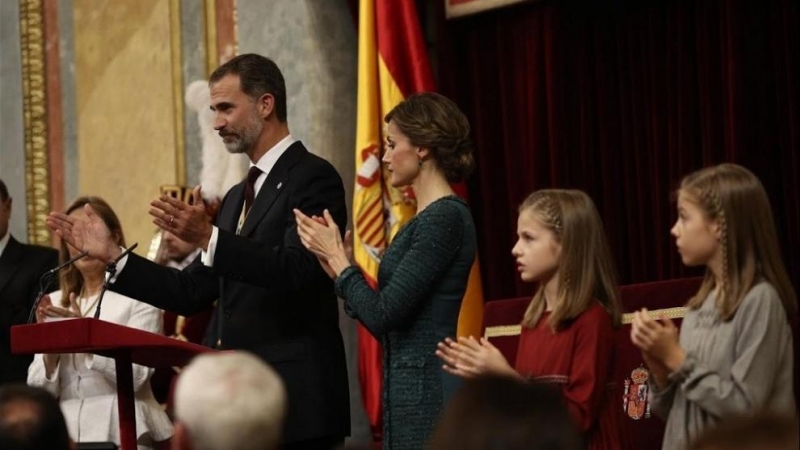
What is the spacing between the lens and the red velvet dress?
414 cm

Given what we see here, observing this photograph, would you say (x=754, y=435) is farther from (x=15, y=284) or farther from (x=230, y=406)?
(x=15, y=284)

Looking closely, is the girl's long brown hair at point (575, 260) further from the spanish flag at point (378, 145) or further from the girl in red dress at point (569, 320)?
the spanish flag at point (378, 145)

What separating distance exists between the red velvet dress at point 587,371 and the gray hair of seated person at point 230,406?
1.64m

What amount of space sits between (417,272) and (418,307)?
0.12 metres

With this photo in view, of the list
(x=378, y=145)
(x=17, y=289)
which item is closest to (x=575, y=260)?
(x=378, y=145)

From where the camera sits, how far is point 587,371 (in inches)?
163

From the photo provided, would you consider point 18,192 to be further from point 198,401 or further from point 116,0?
point 198,401

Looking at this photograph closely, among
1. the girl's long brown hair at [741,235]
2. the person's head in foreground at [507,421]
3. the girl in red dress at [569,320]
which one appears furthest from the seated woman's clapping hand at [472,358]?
the person's head in foreground at [507,421]

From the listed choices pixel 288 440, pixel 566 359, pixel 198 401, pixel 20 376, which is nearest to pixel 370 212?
pixel 20 376

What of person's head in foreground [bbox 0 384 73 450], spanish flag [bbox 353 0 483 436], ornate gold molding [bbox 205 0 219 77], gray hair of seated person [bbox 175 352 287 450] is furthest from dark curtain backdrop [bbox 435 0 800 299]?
person's head in foreground [bbox 0 384 73 450]

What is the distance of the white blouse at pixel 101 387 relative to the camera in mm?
5742

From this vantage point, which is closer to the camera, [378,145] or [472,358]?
[472,358]

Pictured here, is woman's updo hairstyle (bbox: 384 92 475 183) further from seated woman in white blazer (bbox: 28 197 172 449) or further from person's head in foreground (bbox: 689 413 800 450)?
person's head in foreground (bbox: 689 413 800 450)

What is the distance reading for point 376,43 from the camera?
6.90 m
